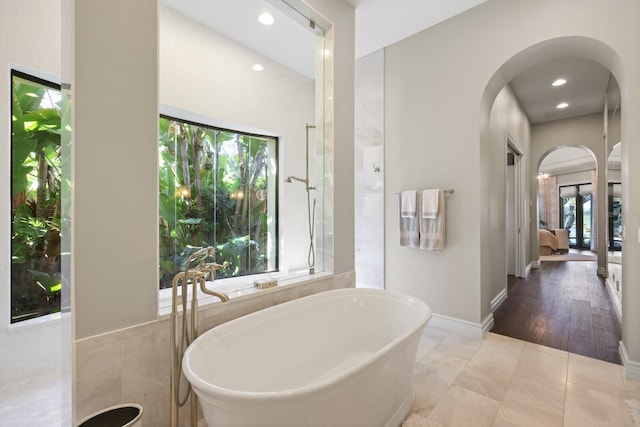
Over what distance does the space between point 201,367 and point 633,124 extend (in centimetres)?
305

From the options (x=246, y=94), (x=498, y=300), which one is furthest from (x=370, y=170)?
(x=498, y=300)

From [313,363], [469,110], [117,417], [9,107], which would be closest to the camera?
[117,417]

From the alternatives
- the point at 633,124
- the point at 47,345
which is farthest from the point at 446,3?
the point at 47,345

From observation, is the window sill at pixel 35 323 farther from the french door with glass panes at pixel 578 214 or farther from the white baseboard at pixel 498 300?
the french door with glass panes at pixel 578 214

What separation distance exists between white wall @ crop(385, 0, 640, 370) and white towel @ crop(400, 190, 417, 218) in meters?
0.17

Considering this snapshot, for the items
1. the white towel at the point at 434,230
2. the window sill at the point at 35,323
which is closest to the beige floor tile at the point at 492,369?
the white towel at the point at 434,230

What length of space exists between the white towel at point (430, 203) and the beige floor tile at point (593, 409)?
160 centimetres

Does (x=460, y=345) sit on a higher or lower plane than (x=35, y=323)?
lower

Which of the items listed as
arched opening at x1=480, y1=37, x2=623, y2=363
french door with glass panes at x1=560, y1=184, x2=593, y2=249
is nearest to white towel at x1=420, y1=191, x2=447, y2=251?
arched opening at x1=480, y1=37, x2=623, y2=363

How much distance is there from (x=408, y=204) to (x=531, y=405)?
6.09 feet

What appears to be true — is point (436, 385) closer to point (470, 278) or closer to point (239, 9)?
point (470, 278)

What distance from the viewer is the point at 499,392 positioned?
1.90 metres

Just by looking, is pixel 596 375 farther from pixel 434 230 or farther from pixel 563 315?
pixel 434 230

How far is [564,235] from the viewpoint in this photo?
Result: 27.0ft
